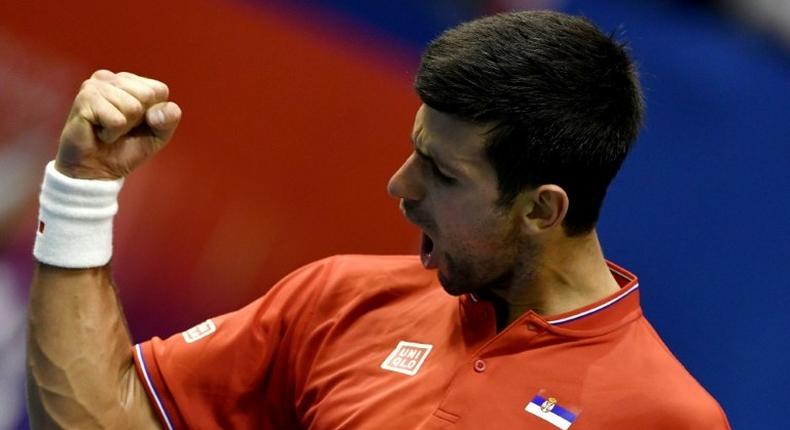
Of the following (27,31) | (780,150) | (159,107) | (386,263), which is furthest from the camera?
(27,31)

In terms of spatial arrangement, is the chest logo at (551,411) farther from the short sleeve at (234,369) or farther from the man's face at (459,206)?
the short sleeve at (234,369)

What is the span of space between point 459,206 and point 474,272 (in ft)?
0.28

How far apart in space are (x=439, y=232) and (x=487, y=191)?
81 millimetres

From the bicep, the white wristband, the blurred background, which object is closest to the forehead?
the white wristband

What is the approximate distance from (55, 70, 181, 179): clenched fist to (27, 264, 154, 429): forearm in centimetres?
14

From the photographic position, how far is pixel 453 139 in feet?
5.06

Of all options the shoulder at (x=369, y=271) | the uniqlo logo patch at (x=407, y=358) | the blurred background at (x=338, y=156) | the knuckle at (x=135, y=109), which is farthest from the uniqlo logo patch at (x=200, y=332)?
the blurred background at (x=338, y=156)

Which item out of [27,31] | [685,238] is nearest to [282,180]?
[27,31]

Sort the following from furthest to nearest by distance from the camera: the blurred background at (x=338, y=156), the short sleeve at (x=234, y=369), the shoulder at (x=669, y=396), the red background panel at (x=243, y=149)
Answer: the red background panel at (x=243, y=149) < the blurred background at (x=338, y=156) < the short sleeve at (x=234, y=369) < the shoulder at (x=669, y=396)

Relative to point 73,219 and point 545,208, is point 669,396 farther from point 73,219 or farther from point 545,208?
point 73,219

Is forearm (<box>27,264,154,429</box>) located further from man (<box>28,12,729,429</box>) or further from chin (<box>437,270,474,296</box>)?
chin (<box>437,270,474,296</box>)

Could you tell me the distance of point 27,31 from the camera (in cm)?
229

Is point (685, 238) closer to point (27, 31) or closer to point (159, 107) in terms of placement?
point (159, 107)

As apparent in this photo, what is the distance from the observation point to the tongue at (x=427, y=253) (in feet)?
5.40
